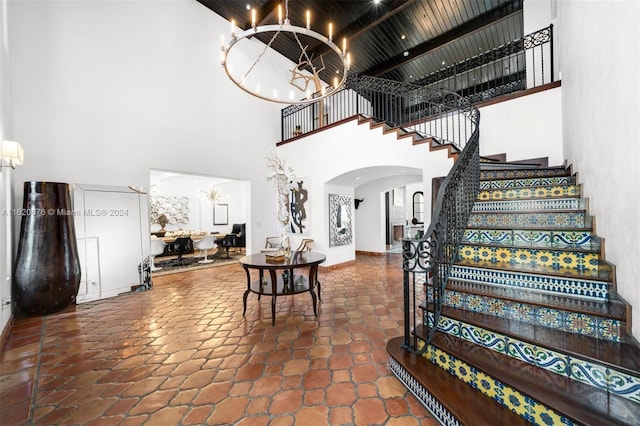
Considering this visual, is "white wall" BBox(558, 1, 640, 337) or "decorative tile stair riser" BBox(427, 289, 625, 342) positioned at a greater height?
"white wall" BBox(558, 1, 640, 337)

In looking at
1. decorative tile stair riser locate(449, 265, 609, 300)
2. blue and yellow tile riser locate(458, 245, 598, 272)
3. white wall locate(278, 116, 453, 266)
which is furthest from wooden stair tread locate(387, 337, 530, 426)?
white wall locate(278, 116, 453, 266)

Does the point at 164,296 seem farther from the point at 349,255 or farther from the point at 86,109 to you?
the point at 349,255

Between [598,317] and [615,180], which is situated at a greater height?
[615,180]

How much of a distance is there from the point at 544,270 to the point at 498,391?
1080 mm

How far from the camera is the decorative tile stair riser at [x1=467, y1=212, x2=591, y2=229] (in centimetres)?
230

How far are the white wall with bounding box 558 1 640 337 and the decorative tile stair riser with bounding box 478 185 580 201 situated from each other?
13 cm

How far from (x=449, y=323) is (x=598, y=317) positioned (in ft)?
2.77

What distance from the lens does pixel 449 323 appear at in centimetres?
199

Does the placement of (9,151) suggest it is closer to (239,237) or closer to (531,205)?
(531,205)

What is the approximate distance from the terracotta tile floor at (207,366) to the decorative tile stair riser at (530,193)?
1.87 m

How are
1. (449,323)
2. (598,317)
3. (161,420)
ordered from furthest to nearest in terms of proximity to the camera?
(449,323) < (161,420) < (598,317)

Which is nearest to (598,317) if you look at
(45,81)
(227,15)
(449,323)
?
(449,323)

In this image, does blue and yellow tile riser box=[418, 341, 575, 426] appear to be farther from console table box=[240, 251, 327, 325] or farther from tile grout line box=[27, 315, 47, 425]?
tile grout line box=[27, 315, 47, 425]

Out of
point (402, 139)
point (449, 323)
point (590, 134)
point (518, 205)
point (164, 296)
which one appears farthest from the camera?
point (402, 139)
